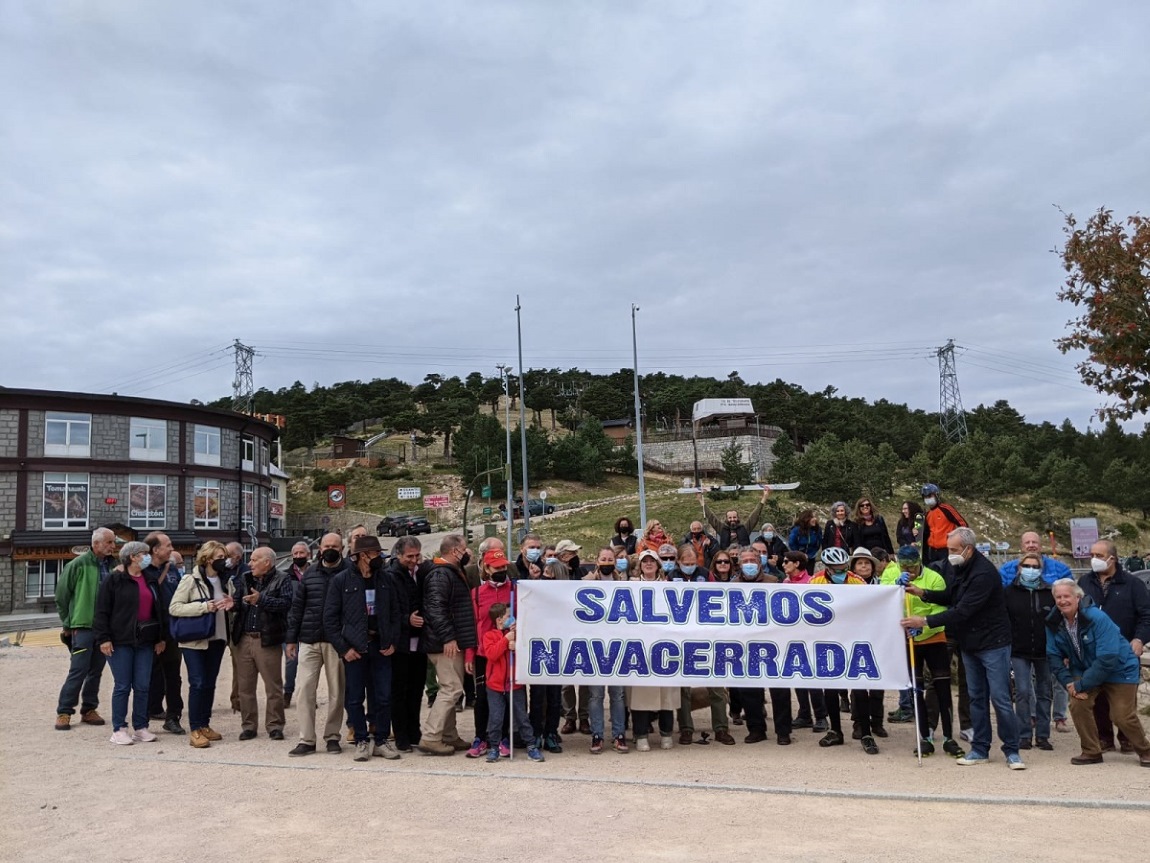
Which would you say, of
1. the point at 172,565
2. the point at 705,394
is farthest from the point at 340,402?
the point at 172,565

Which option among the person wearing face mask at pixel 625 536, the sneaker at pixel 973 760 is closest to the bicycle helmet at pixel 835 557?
the sneaker at pixel 973 760

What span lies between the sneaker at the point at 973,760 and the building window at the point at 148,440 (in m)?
42.5

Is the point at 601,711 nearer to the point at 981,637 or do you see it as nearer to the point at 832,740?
the point at 832,740

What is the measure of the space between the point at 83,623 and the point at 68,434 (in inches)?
1407

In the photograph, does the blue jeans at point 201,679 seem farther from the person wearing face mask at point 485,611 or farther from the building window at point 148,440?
the building window at point 148,440

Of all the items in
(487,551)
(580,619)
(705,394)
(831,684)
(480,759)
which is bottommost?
(480,759)

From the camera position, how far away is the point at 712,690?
8.91 m

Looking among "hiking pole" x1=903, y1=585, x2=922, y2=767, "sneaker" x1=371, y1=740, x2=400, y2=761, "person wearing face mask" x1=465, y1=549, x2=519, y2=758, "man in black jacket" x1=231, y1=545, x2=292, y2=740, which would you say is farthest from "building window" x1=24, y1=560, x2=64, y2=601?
"hiking pole" x1=903, y1=585, x2=922, y2=767

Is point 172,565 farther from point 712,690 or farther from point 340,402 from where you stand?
point 340,402

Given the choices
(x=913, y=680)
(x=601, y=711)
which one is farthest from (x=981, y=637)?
(x=601, y=711)

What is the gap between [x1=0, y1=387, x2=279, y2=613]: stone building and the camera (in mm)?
38500

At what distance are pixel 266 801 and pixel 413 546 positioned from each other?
259 centimetres

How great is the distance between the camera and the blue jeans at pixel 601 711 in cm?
845

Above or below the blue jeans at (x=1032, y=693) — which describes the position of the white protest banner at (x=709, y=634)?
above
